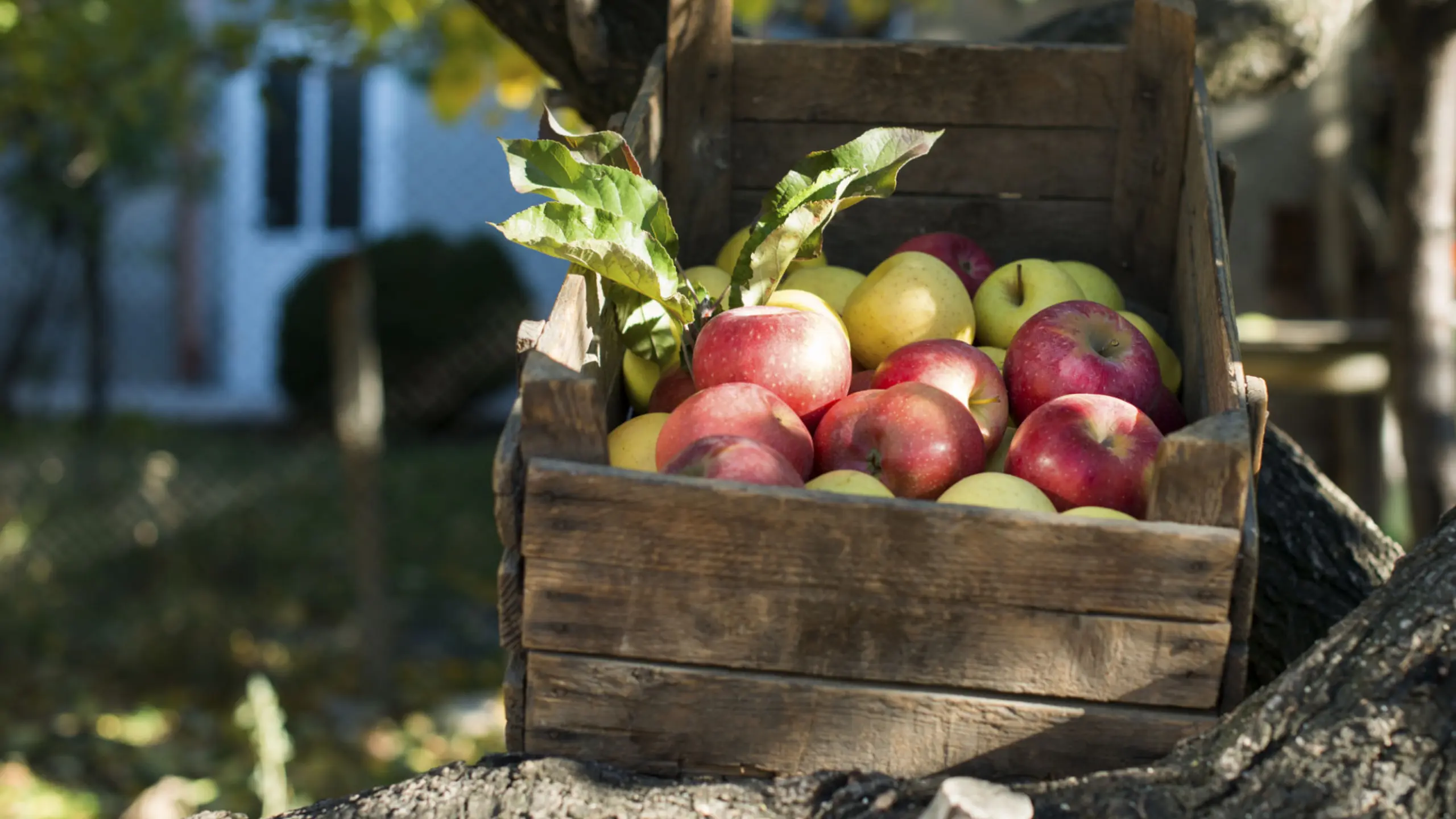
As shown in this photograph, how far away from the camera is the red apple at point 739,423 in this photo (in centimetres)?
147

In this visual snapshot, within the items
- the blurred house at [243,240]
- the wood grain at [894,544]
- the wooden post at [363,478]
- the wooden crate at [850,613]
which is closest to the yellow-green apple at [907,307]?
the wooden crate at [850,613]

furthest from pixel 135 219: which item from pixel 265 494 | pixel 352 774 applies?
pixel 352 774

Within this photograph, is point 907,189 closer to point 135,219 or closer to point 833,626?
point 833,626

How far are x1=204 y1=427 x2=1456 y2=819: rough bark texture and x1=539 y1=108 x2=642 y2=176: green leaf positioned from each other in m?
0.70

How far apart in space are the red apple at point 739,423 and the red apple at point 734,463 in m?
0.06

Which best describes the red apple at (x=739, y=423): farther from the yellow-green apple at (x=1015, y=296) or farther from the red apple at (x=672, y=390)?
the yellow-green apple at (x=1015, y=296)

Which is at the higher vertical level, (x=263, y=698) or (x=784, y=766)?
(x=784, y=766)

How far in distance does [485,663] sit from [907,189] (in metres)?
3.60

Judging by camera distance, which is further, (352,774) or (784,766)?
A: (352,774)

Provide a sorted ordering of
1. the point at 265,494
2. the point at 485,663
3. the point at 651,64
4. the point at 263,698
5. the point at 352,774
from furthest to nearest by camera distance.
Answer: the point at 265,494
the point at 485,663
the point at 352,774
the point at 263,698
the point at 651,64

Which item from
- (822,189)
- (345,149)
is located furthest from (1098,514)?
(345,149)

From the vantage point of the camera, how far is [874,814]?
4.03 feet

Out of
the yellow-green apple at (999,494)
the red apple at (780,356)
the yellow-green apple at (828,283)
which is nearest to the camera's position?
the yellow-green apple at (999,494)

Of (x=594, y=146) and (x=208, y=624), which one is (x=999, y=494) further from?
(x=208, y=624)
